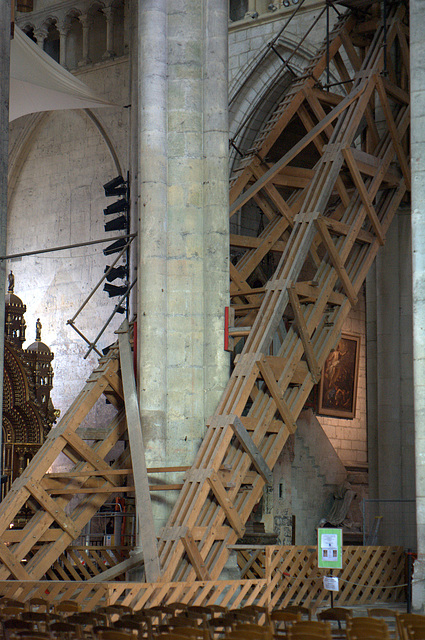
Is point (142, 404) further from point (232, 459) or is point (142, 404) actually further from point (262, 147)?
point (262, 147)

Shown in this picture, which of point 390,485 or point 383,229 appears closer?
point 383,229

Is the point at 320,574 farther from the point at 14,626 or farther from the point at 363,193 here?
the point at 14,626

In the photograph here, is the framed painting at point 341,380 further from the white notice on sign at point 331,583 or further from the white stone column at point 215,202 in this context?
the white notice on sign at point 331,583

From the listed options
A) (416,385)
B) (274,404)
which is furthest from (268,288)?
(416,385)

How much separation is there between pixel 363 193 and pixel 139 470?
22.7 feet

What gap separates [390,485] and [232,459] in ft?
24.6

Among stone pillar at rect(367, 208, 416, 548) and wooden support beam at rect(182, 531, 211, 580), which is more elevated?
stone pillar at rect(367, 208, 416, 548)

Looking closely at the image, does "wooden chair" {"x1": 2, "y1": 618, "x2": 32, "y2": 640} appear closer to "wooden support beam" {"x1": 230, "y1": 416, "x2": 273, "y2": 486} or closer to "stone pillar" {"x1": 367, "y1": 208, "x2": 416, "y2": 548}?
"wooden support beam" {"x1": 230, "y1": 416, "x2": 273, "y2": 486}

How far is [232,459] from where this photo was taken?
14.5 metres

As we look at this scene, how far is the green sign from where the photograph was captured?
1338 cm

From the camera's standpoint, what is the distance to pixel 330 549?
13.5 m

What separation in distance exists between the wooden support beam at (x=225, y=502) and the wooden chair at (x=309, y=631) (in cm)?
516

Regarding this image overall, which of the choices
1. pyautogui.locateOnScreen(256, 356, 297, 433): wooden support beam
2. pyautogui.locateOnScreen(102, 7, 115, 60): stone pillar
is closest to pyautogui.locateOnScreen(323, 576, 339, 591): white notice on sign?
pyautogui.locateOnScreen(256, 356, 297, 433): wooden support beam

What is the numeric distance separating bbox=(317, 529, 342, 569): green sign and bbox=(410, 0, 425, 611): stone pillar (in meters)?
1.33
